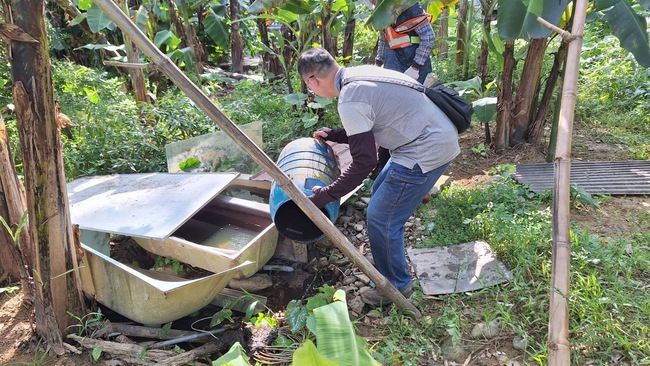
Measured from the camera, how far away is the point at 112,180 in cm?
382

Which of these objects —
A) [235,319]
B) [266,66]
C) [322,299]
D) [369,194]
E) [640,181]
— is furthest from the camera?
[266,66]

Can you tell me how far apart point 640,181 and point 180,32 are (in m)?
6.18

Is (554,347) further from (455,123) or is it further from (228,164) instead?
(228,164)

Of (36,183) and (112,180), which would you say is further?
(112,180)

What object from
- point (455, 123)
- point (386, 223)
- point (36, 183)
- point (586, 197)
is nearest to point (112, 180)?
point (36, 183)

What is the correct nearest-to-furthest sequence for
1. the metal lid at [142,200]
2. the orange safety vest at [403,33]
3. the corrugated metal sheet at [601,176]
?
the metal lid at [142,200], the corrugated metal sheet at [601,176], the orange safety vest at [403,33]

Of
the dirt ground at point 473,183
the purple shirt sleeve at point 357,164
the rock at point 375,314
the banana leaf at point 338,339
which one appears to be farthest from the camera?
the rock at point 375,314

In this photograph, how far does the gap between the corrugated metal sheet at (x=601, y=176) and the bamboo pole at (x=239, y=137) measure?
1.79 metres

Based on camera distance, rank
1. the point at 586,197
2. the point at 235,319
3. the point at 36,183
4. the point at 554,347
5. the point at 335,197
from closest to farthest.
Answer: the point at 554,347, the point at 36,183, the point at 335,197, the point at 235,319, the point at 586,197

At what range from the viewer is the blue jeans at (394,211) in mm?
2531

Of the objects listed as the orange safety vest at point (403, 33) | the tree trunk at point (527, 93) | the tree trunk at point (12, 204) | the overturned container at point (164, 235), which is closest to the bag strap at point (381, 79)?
the overturned container at point (164, 235)

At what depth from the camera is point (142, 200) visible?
3.32 m

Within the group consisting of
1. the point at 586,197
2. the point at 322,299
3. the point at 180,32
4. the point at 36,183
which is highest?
the point at 180,32

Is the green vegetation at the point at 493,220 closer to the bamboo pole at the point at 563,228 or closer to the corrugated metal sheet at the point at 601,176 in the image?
the corrugated metal sheet at the point at 601,176
